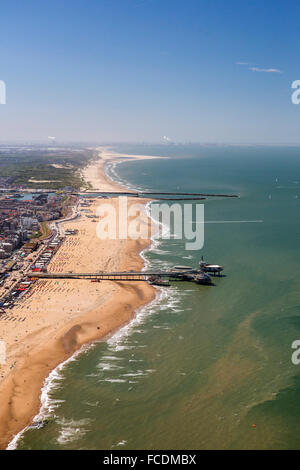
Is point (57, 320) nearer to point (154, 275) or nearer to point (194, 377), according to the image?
point (154, 275)

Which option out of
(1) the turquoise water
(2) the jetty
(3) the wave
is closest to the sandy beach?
(3) the wave

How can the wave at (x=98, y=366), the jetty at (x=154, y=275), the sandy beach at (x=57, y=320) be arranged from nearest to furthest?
the wave at (x=98, y=366) → the sandy beach at (x=57, y=320) → the jetty at (x=154, y=275)

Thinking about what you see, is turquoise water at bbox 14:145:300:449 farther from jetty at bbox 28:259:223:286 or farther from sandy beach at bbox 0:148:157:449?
jetty at bbox 28:259:223:286

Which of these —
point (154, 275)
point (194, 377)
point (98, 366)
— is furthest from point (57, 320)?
point (194, 377)

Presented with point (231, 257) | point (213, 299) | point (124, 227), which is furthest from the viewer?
point (124, 227)

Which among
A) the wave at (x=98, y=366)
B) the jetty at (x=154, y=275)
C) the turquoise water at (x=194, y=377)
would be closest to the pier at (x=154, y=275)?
the jetty at (x=154, y=275)

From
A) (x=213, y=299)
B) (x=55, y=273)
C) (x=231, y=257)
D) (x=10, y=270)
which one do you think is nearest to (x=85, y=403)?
(x=213, y=299)

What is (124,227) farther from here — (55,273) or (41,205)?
(41,205)

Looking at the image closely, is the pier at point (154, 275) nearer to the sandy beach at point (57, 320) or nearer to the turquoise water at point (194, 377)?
the sandy beach at point (57, 320)
